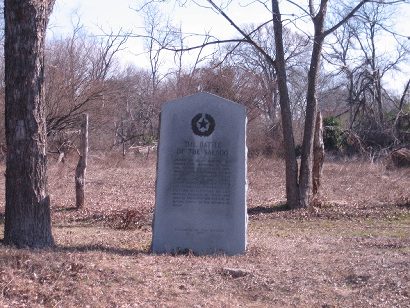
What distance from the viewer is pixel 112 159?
110 ft

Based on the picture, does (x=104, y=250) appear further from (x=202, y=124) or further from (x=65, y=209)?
(x=65, y=209)

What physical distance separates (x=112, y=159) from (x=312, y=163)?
1682 cm

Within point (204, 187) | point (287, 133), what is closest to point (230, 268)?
point (204, 187)

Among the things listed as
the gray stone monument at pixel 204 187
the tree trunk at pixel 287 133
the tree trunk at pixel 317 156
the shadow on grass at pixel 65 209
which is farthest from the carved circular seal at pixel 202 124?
the tree trunk at pixel 317 156

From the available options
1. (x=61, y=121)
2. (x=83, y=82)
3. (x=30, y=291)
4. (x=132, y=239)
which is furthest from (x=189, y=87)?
(x=30, y=291)

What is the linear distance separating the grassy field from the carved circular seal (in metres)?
1.89

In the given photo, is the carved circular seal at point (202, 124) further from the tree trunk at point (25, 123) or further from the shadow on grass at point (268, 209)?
the shadow on grass at point (268, 209)

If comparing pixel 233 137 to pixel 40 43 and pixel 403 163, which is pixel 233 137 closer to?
pixel 40 43

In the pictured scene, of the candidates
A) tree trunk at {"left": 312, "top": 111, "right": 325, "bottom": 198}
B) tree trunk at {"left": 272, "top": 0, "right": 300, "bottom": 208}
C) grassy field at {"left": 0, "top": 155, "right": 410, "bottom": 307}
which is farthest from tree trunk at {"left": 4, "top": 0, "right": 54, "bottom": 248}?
tree trunk at {"left": 312, "top": 111, "right": 325, "bottom": 198}

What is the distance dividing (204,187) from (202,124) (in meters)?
0.94

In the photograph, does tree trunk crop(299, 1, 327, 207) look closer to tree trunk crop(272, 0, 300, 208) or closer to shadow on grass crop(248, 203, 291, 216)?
tree trunk crop(272, 0, 300, 208)

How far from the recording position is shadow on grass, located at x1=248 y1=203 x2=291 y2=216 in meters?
17.5

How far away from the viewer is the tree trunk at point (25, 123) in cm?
891

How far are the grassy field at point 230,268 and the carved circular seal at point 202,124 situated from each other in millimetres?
1887
